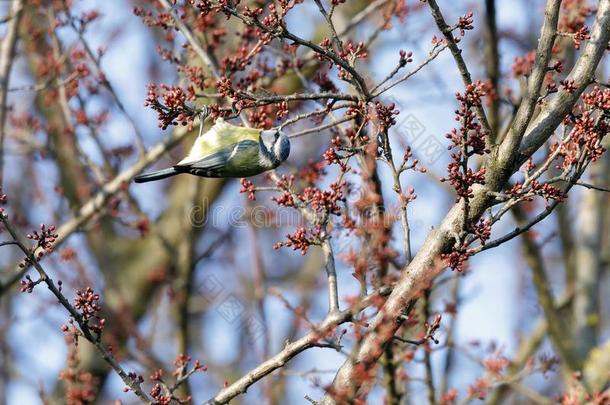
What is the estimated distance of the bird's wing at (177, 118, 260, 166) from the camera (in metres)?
4.56

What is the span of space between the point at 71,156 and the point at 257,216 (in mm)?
2460

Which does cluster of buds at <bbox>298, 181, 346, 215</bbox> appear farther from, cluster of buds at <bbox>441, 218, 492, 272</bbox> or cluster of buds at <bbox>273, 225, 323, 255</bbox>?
cluster of buds at <bbox>441, 218, 492, 272</bbox>

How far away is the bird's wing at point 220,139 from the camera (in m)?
4.56

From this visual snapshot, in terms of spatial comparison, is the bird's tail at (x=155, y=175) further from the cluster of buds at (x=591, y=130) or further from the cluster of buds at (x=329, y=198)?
the cluster of buds at (x=591, y=130)

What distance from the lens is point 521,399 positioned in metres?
13.0

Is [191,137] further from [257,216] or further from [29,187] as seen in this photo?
[29,187]

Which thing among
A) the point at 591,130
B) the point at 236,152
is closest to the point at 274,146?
the point at 236,152

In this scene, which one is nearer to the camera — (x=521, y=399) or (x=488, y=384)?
(x=488, y=384)

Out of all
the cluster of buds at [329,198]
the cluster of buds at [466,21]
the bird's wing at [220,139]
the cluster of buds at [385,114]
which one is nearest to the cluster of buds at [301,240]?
the cluster of buds at [329,198]

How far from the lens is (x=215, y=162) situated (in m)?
4.50

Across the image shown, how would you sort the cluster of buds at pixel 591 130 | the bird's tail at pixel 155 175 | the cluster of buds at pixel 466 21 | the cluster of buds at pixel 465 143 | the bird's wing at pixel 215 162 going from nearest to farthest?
the cluster of buds at pixel 465 143, the cluster of buds at pixel 591 130, the cluster of buds at pixel 466 21, the bird's tail at pixel 155 175, the bird's wing at pixel 215 162

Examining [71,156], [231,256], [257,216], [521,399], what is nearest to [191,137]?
[257,216]

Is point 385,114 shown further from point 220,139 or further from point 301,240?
point 220,139

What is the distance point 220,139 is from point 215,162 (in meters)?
0.18
